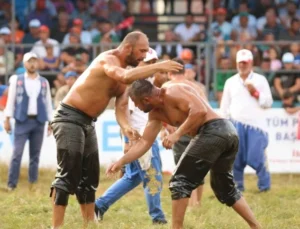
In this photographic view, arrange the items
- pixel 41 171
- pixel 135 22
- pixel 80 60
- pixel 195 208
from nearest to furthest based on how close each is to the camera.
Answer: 1. pixel 195 208
2. pixel 41 171
3. pixel 80 60
4. pixel 135 22

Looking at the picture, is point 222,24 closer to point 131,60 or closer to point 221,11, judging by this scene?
point 221,11

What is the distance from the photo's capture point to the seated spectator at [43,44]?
781 inches

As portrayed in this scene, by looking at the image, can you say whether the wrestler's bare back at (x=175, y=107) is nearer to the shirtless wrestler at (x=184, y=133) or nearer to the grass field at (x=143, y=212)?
the shirtless wrestler at (x=184, y=133)

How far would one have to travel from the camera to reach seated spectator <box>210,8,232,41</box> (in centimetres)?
2139

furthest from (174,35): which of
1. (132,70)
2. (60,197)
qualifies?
(132,70)

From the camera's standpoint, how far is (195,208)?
13297 millimetres

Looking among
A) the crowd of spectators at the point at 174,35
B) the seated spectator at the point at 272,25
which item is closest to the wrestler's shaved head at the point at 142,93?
A: the crowd of spectators at the point at 174,35

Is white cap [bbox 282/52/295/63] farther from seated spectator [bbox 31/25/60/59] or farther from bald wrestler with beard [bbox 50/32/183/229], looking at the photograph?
bald wrestler with beard [bbox 50/32/183/229]

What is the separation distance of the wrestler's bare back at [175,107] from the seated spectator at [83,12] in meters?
11.5

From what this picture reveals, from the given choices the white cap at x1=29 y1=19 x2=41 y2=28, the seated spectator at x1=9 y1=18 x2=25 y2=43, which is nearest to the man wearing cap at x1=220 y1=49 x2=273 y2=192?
the white cap at x1=29 y1=19 x2=41 y2=28

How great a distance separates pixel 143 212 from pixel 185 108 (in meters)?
3.12

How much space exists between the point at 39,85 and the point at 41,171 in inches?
86.6

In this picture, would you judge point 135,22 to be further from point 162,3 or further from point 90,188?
point 90,188

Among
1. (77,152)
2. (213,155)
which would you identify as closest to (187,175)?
(213,155)
